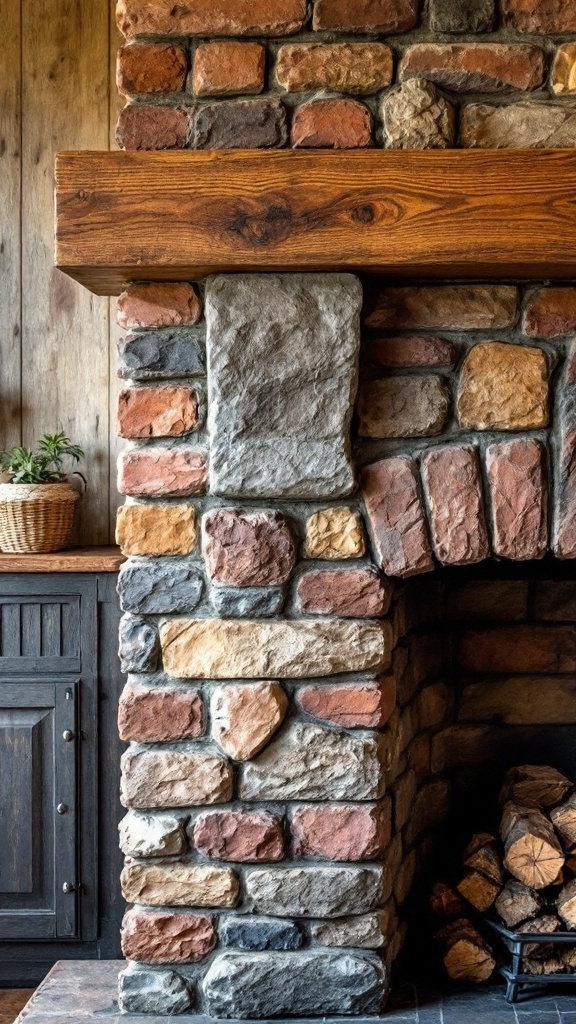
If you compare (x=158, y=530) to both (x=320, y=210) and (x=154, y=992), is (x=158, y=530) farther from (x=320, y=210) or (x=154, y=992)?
(x=154, y=992)

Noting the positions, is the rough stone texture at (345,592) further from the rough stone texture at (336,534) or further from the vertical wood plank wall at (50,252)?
the vertical wood plank wall at (50,252)

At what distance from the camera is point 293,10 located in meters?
1.69

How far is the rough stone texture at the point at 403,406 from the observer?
5.73ft

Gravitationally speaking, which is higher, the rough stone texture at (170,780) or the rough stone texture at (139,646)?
the rough stone texture at (139,646)

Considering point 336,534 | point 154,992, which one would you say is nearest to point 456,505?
point 336,534

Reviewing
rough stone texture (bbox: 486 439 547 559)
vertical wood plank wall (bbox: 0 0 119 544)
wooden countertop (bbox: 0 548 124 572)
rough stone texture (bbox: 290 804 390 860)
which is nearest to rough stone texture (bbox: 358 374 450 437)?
rough stone texture (bbox: 486 439 547 559)

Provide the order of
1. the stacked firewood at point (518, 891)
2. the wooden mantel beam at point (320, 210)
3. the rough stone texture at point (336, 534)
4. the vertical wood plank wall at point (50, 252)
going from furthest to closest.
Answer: the vertical wood plank wall at point (50, 252) < the stacked firewood at point (518, 891) < the rough stone texture at point (336, 534) < the wooden mantel beam at point (320, 210)

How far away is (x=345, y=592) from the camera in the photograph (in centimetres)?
176

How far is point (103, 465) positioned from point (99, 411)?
0.49ft

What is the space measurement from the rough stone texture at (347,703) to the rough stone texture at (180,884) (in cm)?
33

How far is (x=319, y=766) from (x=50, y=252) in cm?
169

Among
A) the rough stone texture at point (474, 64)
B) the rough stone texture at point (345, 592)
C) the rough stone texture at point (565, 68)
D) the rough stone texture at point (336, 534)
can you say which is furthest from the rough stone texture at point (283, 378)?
the rough stone texture at point (565, 68)

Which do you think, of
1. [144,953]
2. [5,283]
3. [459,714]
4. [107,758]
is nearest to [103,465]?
[5,283]

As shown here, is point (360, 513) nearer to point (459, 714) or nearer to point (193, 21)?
point (459, 714)
